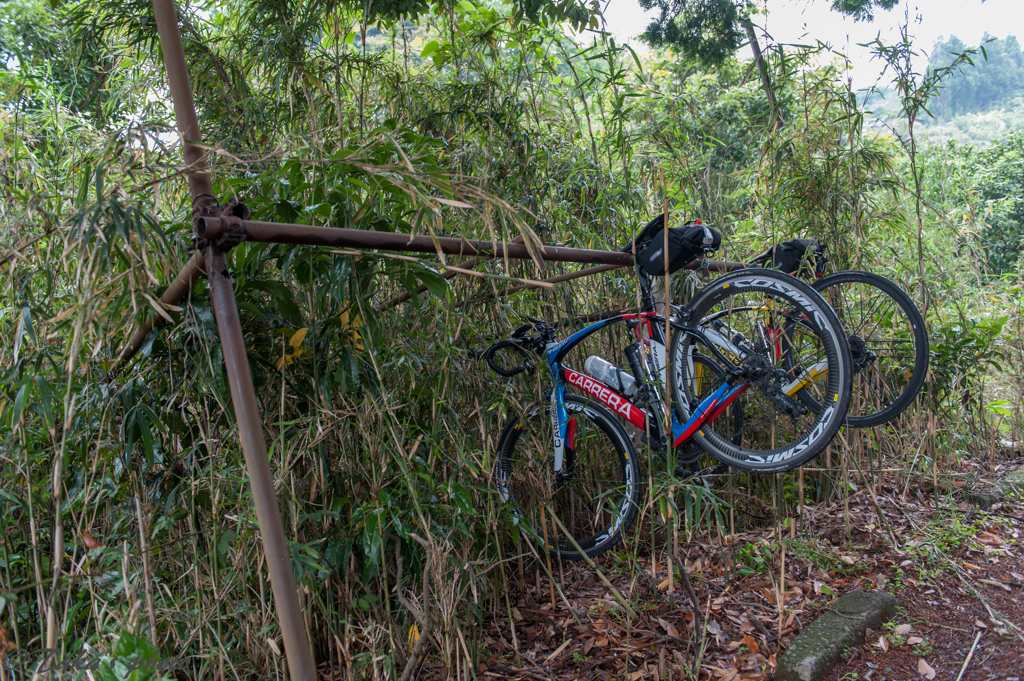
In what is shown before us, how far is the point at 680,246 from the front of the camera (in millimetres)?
1739

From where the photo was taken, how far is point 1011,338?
381 cm

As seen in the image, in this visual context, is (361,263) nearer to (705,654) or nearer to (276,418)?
(276,418)

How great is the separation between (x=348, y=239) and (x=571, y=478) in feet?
4.16

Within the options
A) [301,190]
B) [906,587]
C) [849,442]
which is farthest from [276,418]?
[849,442]

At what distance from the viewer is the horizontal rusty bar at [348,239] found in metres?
1.19

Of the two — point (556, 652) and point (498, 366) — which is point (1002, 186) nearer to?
point (498, 366)

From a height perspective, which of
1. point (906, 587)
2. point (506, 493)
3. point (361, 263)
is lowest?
point (906, 587)

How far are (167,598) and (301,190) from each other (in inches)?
45.1

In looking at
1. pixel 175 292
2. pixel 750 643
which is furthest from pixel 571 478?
pixel 175 292

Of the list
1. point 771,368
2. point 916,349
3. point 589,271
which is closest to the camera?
point 771,368

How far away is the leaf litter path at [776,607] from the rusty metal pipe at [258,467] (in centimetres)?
69

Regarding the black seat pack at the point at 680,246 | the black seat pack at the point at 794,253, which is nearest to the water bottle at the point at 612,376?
the black seat pack at the point at 680,246

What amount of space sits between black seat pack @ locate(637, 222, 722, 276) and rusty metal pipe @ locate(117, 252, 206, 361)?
1.15m

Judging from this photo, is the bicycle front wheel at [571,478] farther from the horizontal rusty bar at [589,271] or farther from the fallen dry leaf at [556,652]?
the horizontal rusty bar at [589,271]
